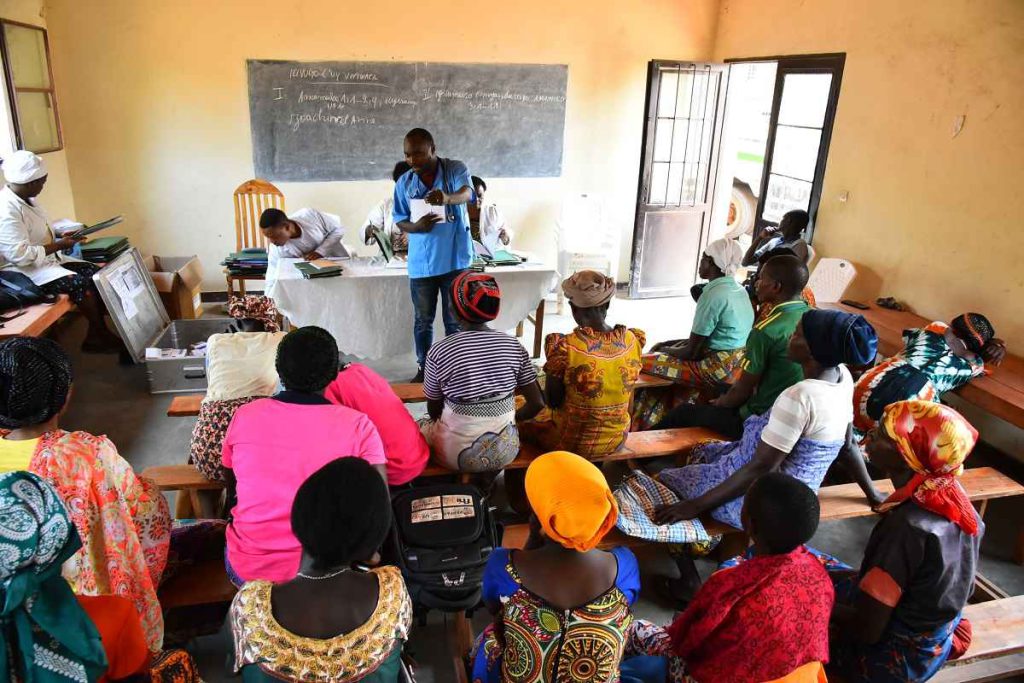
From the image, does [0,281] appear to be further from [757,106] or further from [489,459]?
[757,106]

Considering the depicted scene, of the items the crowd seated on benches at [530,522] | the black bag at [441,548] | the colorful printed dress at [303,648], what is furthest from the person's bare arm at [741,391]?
the colorful printed dress at [303,648]

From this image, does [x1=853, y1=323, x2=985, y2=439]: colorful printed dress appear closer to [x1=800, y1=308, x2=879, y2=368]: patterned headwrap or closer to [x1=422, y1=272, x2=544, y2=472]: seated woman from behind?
[x1=800, y1=308, x2=879, y2=368]: patterned headwrap

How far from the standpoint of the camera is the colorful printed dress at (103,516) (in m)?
1.59

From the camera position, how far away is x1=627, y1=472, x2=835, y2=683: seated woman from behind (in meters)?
1.43

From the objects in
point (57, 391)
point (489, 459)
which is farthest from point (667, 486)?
point (57, 391)

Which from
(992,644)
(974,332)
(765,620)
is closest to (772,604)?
(765,620)

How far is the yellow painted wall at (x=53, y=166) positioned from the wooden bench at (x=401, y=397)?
2.70 metres

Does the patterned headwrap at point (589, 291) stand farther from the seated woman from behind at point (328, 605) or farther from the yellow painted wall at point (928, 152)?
the yellow painted wall at point (928, 152)

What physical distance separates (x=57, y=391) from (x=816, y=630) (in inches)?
70.0

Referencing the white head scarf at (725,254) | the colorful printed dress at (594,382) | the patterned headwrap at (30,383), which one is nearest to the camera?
the patterned headwrap at (30,383)

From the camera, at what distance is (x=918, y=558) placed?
63.7 inches

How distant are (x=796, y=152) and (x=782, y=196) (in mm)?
479

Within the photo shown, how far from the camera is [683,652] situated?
1.61 metres

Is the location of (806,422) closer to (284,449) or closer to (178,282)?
(284,449)
